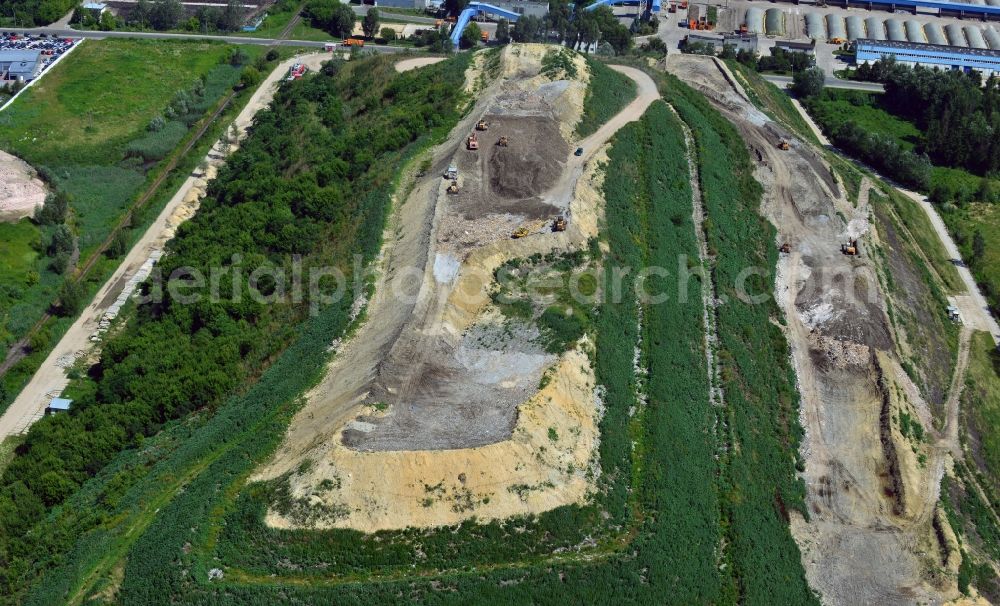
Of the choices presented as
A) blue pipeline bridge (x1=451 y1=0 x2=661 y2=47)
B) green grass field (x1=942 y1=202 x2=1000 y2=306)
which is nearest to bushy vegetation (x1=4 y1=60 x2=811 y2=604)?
green grass field (x1=942 y1=202 x2=1000 y2=306)

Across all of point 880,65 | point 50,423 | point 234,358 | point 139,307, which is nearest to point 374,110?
point 139,307

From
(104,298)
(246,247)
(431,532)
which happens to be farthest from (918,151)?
(104,298)

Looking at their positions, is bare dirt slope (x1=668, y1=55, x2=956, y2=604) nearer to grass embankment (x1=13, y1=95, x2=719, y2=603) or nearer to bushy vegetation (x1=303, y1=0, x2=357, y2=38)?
grass embankment (x1=13, y1=95, x2=719, y2=603)

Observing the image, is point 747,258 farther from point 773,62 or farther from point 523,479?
point 773,62

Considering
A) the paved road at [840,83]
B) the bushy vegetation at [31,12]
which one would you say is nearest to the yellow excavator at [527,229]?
the paved road at [840,83]

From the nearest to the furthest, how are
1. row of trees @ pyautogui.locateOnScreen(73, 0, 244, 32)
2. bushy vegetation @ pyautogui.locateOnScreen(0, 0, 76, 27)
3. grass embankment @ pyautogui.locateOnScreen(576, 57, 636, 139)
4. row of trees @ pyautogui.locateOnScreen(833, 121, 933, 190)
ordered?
grass embankment @ pyautogui.locateOnScreen(576, 57, 636, 139) < row of trees @ pyautogui.locateOnScreen(833, 121, 933, 190) < bushy vegetation @ pyautogui.locateOnScreen(0, 0, 76, 27) < row of trees @ pyautogui.locateOnScreen(73, 0, 244, 32)

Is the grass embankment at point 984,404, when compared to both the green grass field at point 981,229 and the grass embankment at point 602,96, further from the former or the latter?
the grass embankment at point 602,96
